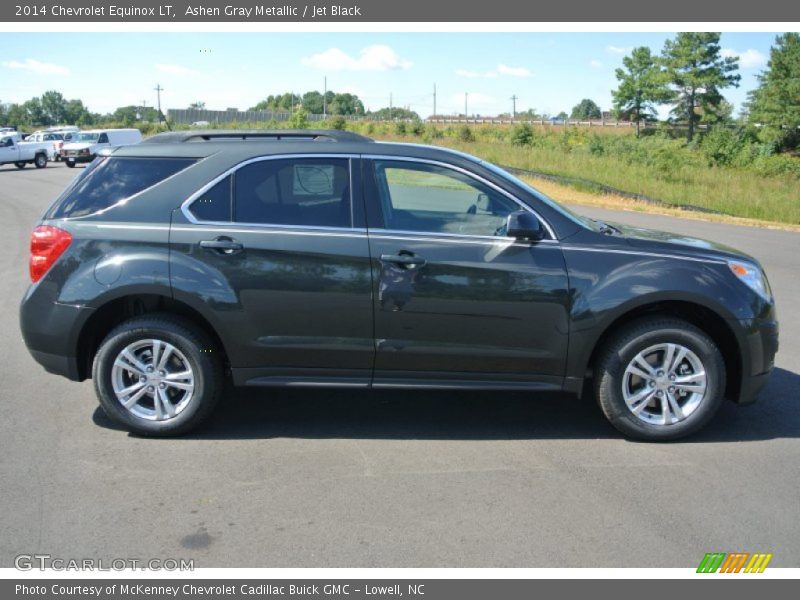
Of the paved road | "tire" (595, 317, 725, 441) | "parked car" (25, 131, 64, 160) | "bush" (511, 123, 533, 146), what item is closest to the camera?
the paved road

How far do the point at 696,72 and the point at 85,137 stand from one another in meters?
52.6

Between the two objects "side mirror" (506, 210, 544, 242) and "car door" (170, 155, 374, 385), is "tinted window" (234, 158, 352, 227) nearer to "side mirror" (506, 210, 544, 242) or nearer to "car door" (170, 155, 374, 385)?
"car door" (170, 155, 374, 385)

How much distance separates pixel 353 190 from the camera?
16.8 feet

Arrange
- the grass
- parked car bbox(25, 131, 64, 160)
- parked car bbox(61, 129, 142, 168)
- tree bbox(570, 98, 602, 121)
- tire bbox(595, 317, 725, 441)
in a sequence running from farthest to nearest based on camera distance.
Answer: tree bbox(570, 98, 602, 121) < parked car bbox(25, 131, 64, 160) < parked car bbox(61, 129, 142, 168) < the grass < tire bbox(595, 317, 725, 441)

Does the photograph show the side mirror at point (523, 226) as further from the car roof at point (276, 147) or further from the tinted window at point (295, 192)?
the tinted window at point (295, 192)

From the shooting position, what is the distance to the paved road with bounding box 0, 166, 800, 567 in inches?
149

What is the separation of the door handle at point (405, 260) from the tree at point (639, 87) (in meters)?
74.1

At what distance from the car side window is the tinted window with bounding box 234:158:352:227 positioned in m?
0.26

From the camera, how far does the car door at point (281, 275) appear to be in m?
4.97

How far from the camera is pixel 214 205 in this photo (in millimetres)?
5109

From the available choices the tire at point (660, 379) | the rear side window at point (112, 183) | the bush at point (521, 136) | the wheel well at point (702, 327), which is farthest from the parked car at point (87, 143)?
the tire at point (660, 379)

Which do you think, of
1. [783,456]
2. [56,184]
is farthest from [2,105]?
[783,456]

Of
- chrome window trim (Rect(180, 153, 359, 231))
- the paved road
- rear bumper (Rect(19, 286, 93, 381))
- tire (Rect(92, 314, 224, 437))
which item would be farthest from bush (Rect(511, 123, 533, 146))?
rear bumper (Rect(19, 286, 93, 381))
